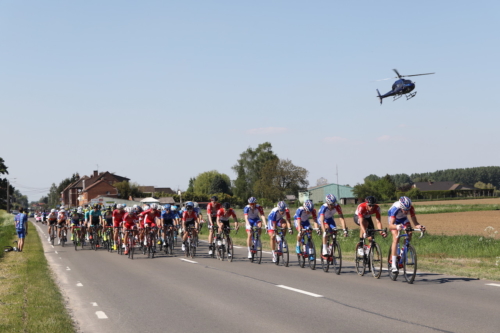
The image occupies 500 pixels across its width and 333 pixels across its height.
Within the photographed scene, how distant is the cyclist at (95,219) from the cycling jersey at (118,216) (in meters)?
3.66

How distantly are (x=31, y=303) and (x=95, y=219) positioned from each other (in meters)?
17.5

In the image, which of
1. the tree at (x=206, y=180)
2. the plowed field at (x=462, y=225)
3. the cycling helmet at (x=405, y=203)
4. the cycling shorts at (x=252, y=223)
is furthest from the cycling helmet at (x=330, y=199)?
the tree at (x=206, y=180)

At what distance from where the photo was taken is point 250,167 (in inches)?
5044

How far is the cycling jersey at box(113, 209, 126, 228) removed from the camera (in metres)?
24.0

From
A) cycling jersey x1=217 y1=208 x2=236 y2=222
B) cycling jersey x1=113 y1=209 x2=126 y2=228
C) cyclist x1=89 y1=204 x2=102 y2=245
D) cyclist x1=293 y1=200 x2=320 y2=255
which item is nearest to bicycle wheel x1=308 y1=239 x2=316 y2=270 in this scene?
cyclist x1=293 y1=200 x2=320 y2=255

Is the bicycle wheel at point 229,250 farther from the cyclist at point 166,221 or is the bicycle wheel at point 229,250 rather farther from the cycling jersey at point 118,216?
the cycling jersey at point 118,216

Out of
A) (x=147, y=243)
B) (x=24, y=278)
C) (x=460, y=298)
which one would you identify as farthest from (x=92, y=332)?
(x=147, y=243)

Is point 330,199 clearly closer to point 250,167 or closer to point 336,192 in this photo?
point 250,167

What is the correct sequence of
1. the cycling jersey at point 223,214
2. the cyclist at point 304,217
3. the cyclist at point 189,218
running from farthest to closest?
the cyclist at point 189,218 → the cycling jersey at point 223,214 → the cyclist at point 304,217

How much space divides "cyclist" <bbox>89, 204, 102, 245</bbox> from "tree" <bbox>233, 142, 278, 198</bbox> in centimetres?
9780

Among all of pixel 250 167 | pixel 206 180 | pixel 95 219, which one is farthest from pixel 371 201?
pixel 206 180

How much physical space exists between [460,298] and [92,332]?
19.7 feet

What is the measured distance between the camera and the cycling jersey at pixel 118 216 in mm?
24031

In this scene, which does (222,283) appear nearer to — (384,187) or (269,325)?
(269,325)
